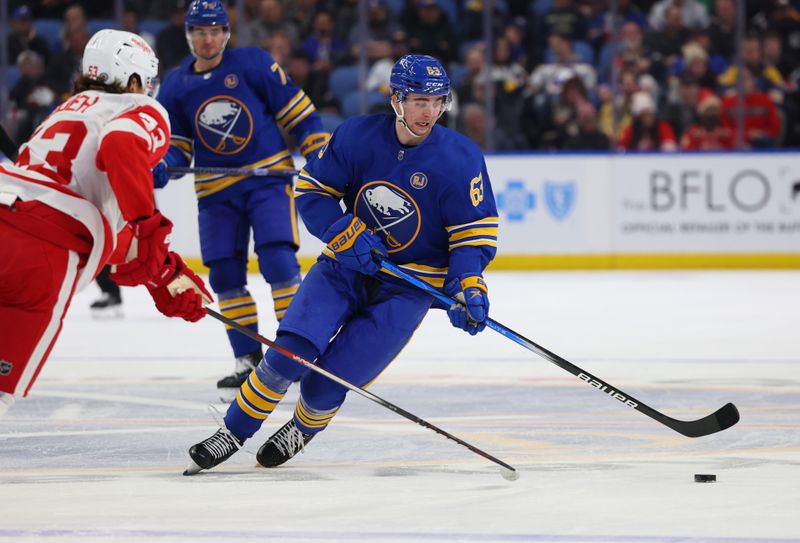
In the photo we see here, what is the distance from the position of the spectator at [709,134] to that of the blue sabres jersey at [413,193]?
7.15 meters

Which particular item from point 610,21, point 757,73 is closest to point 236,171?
point 610,21

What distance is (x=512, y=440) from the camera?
430 centimetres

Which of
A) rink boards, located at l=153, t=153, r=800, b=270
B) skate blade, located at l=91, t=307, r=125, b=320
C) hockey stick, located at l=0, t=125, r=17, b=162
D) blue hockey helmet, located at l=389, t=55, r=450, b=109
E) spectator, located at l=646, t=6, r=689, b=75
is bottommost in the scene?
rink boards, located at l=153, t=153, r=800, b=270

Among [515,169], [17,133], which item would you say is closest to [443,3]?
[515,169]

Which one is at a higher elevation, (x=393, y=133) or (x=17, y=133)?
(x=393, y=133)

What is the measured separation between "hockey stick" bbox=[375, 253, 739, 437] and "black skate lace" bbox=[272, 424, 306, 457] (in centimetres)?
Answer: 49

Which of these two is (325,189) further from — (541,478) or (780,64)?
(780,64)

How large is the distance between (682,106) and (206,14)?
20.3 ft

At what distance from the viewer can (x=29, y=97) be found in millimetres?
10602

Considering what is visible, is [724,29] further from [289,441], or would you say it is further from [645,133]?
[289,441]

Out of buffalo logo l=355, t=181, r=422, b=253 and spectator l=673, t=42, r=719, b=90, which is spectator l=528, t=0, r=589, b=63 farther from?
buffalo logo l=355, t=181, r=422, b=253

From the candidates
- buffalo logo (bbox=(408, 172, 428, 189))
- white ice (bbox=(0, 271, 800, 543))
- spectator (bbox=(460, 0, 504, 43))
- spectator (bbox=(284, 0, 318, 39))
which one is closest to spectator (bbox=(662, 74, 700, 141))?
spectator (bbox=(460, 0, 504, 43))

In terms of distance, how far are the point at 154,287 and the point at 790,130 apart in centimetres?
815

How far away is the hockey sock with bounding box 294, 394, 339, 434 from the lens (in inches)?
154
